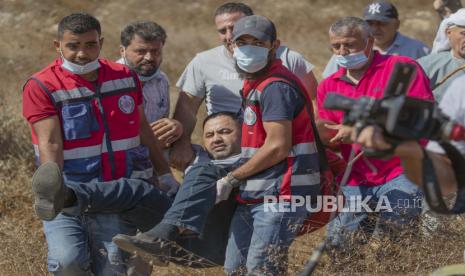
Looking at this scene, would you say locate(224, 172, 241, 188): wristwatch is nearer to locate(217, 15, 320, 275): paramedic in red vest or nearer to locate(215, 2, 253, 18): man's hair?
locate(217, 15, 320, 275): paramedic in red vest

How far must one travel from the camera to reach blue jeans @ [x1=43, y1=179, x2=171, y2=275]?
5559 millimetres

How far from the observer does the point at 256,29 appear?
18.8ft

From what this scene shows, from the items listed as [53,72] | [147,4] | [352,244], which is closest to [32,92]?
[53,72]

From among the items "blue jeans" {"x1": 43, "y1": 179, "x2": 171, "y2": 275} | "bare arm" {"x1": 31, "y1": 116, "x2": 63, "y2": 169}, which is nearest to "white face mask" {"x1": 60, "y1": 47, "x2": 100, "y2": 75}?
"bare arm" {"x1": 31, "y1": 116, "x2": 63, "y2": 169}

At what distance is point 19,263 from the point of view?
21.5ft

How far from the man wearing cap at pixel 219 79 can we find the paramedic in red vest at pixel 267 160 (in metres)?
0.93

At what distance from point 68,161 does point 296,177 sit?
1419mm

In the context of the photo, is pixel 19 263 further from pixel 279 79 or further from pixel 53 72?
pixel 279 79

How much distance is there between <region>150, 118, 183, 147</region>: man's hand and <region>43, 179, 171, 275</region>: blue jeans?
623 millimetres

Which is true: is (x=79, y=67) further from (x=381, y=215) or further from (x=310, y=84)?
(x=381, y=215)

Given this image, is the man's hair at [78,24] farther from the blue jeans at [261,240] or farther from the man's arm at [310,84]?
the man's arm at [310,84]

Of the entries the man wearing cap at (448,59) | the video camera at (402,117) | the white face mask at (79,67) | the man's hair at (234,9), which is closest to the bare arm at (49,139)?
the white face mask at (79,67)

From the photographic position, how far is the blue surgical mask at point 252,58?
568 cm

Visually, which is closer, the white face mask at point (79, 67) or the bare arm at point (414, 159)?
the bare arm at point (414, 159)
